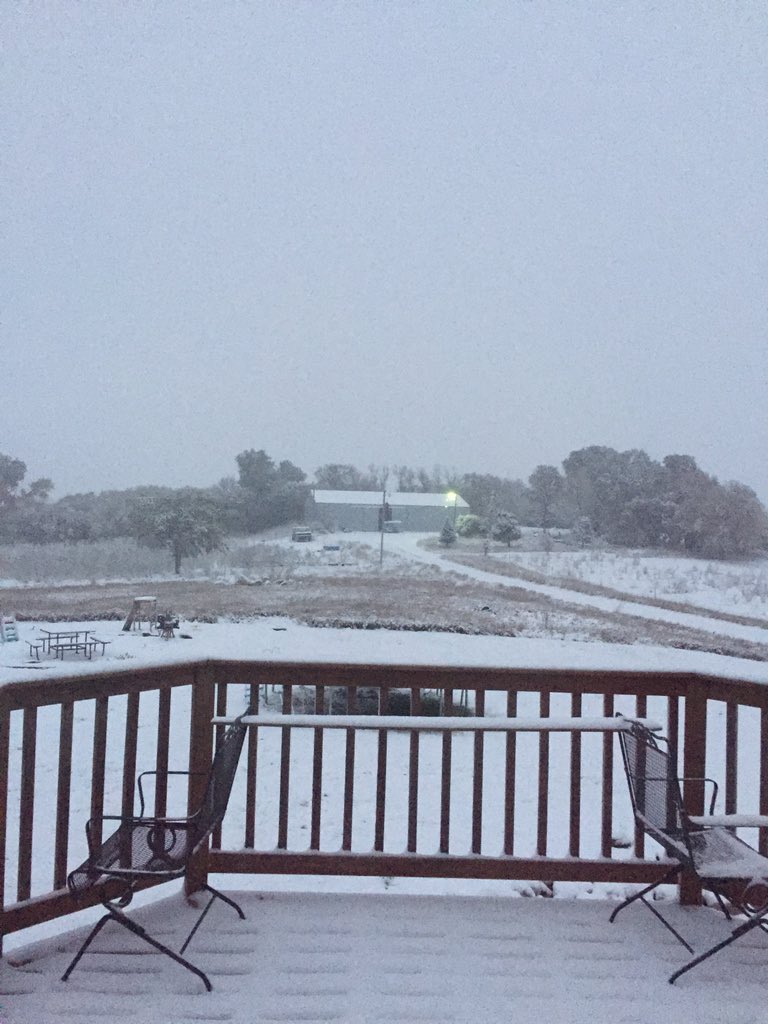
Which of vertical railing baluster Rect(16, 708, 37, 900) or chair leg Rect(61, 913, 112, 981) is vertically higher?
vertical railing baluster Rect(16, 708, 37, 900)

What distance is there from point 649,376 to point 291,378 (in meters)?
12.7

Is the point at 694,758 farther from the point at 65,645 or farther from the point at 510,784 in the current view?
the point at 65,645

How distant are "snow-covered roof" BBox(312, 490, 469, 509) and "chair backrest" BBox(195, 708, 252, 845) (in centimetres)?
2105

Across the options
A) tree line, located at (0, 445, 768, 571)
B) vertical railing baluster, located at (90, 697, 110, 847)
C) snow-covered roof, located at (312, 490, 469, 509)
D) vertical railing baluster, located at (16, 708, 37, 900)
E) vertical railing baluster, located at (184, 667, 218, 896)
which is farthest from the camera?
snow-covered roof, located at (312, 490, 469, 509)

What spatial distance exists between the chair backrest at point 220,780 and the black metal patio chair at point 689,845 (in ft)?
3.59

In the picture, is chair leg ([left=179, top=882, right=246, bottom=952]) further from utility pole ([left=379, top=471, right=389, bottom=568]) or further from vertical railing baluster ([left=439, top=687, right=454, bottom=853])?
utility pole ([left=379, top=471, right=389, bottom=568])

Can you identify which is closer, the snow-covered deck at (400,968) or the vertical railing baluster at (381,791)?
the snow-covered deck at (400,968)

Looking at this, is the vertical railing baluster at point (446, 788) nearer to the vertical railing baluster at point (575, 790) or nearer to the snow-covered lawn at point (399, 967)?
the snow-covered lawn at point (399, 967)

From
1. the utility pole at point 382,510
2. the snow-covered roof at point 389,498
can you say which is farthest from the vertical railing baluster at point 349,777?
the snow-covered roof at point 389,498

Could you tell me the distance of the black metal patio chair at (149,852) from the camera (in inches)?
65.6

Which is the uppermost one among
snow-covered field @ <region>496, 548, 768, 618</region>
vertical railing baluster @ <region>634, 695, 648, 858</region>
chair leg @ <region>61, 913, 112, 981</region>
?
vertical railing baluster @ <region>634, 695, 648, 858</region>

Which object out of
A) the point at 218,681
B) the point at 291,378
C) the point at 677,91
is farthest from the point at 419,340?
the point at 218,681

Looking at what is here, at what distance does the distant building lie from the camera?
2280 cm

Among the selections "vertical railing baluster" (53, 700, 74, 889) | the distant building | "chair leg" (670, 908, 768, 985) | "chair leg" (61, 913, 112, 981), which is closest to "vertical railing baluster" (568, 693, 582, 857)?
"chair leg" (670, 908, 768, 985)
